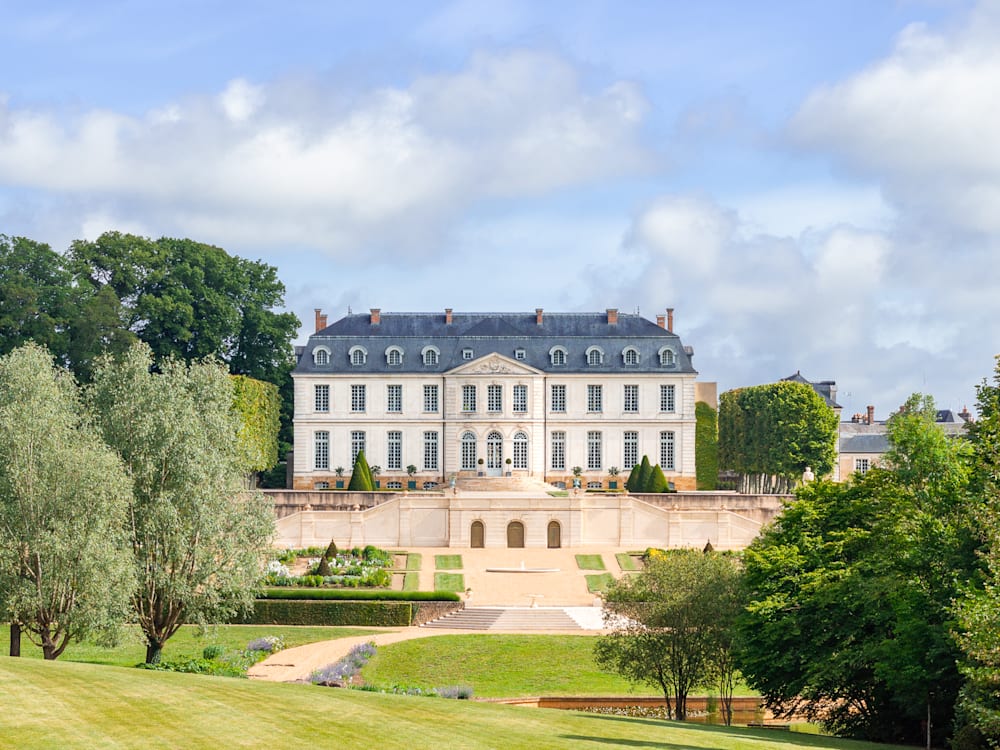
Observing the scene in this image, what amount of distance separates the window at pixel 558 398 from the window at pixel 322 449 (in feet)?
41.3

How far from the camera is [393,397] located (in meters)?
75.0

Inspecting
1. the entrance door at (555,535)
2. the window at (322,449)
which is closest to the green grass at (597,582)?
the entrance door at (555,535)

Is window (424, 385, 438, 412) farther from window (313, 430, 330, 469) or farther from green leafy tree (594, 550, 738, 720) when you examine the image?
green leafy tree (594, 550, 738, 720)

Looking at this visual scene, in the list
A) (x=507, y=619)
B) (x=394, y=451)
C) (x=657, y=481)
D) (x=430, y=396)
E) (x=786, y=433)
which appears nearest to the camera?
(x=507, y=619)

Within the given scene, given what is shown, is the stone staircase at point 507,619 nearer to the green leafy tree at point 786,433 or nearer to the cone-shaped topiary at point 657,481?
the cone-shaped topiary at point 657,481

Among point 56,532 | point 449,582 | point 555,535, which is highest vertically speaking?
point 56,532

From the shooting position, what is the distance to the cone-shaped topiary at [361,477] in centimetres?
6825

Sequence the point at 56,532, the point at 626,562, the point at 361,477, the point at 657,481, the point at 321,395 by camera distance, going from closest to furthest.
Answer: the point at 56,532 → the point at 626,562 → the point at 657,481 → the point at 361,477 → the point at 321,395

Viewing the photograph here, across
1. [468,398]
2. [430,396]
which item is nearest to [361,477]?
[430,396]

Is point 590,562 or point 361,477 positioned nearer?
point 590,562

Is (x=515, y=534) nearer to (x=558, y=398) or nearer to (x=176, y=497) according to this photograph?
(x=558, y=398)

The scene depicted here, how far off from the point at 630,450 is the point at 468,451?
8.90 m

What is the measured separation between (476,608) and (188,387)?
47.5ft

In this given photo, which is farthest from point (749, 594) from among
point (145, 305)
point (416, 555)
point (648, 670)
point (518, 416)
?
point (145, 305)
